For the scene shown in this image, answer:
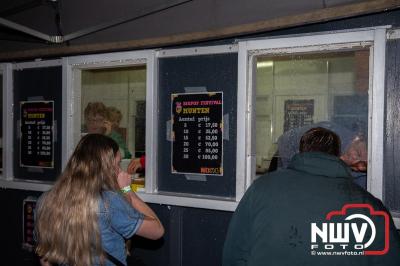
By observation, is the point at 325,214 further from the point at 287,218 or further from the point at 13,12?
the point at 13,12

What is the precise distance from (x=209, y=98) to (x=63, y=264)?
156 centimetres

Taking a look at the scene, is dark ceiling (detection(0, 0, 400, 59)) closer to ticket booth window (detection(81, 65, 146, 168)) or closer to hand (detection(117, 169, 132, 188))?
ticket booth window (detection(81, 65, 146, 168))

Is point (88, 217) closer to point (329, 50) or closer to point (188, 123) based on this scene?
point (188, 123)

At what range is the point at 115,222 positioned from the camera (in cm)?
218

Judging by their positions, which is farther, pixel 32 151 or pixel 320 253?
pixel 32 151

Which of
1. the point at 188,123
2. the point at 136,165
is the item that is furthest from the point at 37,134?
the point at 188,123

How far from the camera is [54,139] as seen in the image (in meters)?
3.87

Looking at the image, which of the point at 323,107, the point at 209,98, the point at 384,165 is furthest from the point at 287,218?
the point at 209,98

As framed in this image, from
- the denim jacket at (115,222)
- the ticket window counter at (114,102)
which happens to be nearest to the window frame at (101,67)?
the ticket window counter at (114,102)

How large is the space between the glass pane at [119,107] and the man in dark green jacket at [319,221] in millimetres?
1910

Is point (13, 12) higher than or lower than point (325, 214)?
higher

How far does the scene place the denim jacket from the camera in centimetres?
216

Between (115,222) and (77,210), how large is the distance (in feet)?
0.69

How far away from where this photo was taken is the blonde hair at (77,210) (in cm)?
210
